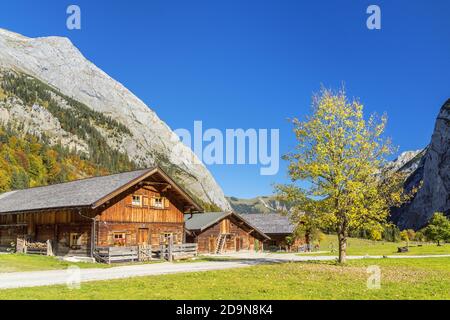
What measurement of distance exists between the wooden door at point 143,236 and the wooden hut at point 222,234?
44.4 ft

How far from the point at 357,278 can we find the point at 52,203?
28.3 meters

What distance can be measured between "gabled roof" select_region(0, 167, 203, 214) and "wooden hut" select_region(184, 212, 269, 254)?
11.5 meters

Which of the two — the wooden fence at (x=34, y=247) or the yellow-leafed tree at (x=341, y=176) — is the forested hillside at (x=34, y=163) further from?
the yellow-leafed tree at (x=341, y=176)

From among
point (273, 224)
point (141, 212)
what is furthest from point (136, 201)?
point (273, 224)

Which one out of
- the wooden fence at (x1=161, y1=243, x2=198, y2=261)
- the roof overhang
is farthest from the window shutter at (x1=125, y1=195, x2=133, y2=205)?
the wooden fence at (x1=161, y1=243, x2=198, y2=261)

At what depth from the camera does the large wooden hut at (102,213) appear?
3694cm


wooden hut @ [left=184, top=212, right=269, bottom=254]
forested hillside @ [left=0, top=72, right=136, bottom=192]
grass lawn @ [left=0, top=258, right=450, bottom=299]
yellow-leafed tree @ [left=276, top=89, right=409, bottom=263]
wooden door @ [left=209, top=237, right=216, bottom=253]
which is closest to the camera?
grass lawn @ [left=0, top=258, right=450, bottom=299]

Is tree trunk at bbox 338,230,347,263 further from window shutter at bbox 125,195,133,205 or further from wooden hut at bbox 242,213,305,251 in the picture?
wooden hut at bbox 242,213,305,251

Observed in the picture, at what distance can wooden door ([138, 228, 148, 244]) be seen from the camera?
40.7 m

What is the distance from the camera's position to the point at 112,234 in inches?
1496

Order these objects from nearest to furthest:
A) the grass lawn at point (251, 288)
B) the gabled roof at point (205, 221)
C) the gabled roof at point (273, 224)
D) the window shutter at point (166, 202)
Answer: the grass lawn at point (251, 288) < the window shutter at point (166, 202) < the gabled roof at point (205, 221) < the gabled roof at point (273, 224)

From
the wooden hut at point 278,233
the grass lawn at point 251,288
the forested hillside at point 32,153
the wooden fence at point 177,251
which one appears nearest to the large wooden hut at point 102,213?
the wooden fence at point 177,251

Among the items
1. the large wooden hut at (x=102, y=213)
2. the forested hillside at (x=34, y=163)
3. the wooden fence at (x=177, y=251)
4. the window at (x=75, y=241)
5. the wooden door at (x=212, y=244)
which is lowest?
the wooden door at (x=212, y=244)
